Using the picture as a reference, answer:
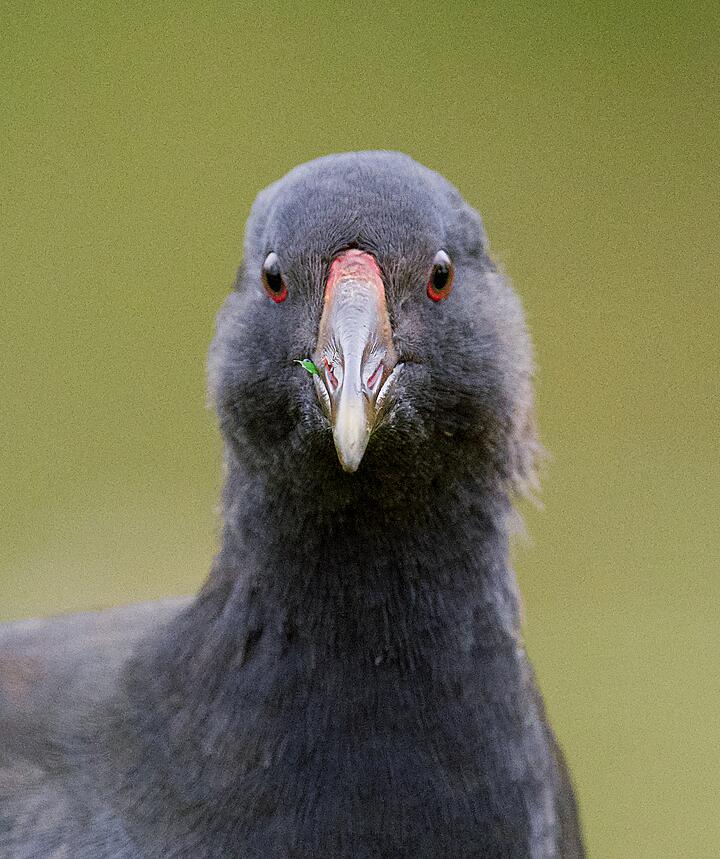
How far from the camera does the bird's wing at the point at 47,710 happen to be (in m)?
2.63

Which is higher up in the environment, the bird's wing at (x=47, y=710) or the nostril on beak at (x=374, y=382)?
the nostril on beak at (x=374, y=382)

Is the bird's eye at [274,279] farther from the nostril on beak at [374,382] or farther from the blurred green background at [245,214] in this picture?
the blurred green background at [245,214]

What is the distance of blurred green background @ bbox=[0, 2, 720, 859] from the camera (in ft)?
21.7

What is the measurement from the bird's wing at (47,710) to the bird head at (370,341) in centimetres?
55

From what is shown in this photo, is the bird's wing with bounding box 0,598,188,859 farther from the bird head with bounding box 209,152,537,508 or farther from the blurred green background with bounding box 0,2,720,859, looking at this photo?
the blurred green background with bounding box 0,2,720,859

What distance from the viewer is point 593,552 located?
253 inches

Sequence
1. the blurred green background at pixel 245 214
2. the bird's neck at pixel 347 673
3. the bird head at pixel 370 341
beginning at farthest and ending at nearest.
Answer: the blurred green background at pixel 245 214 < the bird's neck at pixel 347 673 < the bird head at pixel 370 341

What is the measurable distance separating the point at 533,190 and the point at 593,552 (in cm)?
174

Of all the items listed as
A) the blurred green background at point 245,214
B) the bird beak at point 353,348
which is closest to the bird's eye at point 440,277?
the bird beak at point 353,348

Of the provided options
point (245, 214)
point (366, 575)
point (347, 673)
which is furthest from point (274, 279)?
point (245, 214)

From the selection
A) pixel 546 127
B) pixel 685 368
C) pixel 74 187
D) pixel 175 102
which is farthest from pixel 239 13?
pixel 685 368

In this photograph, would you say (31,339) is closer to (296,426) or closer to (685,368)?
(685,368)

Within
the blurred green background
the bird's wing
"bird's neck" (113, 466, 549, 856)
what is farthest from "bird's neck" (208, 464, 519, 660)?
the blurred green background

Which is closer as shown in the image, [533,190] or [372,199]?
[372,199]
